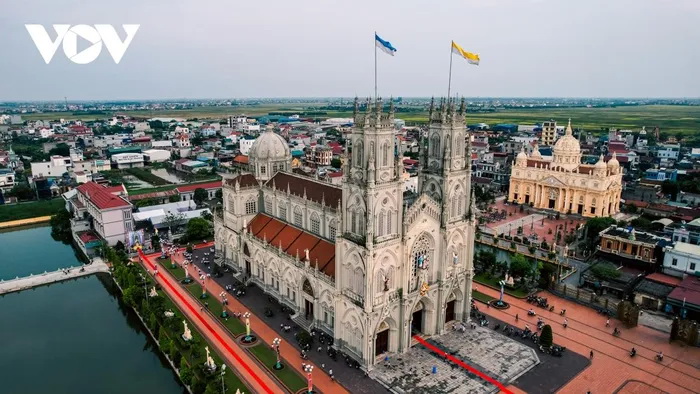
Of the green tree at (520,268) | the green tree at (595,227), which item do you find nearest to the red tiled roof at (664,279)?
the green tree at (520,268)

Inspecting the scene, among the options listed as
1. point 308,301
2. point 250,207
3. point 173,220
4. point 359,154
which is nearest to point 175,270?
point 250,207

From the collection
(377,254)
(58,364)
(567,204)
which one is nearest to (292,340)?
(377,254)

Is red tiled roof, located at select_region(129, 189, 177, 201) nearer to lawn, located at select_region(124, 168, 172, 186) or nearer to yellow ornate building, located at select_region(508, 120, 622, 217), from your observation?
Result: lawn, located at select_region(124, 168, 172, 186)

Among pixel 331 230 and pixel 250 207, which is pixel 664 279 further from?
pixel 250 207

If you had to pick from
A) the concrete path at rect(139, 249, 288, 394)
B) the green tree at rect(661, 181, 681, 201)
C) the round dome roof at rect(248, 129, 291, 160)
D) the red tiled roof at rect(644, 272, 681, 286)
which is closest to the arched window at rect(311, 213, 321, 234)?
the round dome roof at rect(248, 129, 291, 160)

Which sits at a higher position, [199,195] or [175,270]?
[199,195]

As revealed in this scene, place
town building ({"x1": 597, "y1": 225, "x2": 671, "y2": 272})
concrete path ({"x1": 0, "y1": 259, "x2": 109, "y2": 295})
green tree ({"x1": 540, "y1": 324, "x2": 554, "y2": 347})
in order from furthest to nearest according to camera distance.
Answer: town building ({"x1": 597, "y1": 225, "x2": 671, "y2": 272}), concrete path ({"x1": 0, "y1": 259, "x2": 109, "y2": 295}), green tree ({"x1": 540, "y1": 324, "x2": 554, "y2": 347})

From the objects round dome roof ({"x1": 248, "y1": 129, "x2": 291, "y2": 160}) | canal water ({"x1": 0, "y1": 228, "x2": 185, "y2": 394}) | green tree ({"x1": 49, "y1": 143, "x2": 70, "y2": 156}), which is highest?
round dome roof ({"x1": 248, "y1": 129, "x2": 291, "y2": 160})
